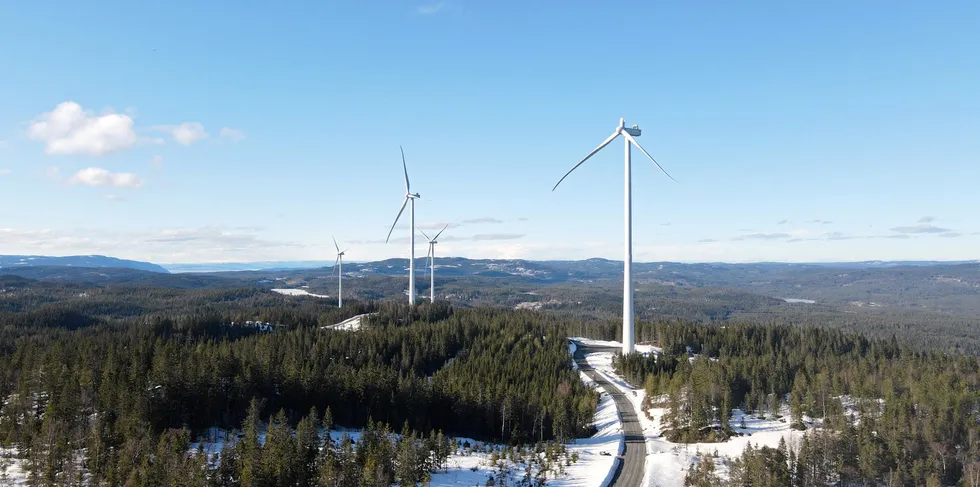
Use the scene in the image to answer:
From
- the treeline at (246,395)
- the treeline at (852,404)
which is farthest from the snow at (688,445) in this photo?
the treeline at (246,395)

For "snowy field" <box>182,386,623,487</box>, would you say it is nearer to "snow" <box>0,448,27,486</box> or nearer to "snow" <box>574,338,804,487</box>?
"snow" <box>574,338,804,487</box>

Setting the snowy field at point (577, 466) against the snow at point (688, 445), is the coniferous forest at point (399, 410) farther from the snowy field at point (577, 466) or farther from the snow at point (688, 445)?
the snowy field at point (577, 466)

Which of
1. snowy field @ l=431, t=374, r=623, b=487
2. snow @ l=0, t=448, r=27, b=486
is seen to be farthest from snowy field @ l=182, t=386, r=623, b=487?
snow @ l=0, t=448, r=27, b=486

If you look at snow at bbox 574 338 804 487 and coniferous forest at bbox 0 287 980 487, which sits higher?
coniferous forest at bbox 0 287 980 487

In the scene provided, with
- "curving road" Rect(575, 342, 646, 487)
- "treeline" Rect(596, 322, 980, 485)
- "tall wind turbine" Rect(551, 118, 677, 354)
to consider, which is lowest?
"curving road" Rect(575, 342, 646, 487)

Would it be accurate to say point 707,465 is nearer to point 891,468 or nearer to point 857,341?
point 891,468

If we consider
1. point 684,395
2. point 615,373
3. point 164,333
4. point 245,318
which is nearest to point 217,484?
point 684,395
